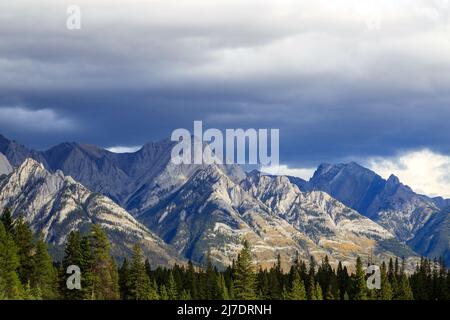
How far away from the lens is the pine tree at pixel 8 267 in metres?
132

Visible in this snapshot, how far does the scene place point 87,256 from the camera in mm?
153500

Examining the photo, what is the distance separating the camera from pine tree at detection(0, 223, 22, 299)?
432ft

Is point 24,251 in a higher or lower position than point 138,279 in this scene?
higher

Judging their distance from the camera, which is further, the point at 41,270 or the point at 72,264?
the point at 41,270

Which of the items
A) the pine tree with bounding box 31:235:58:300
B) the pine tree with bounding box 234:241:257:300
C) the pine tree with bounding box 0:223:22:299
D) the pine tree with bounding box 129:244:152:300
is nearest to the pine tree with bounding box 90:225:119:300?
the pine tree with bounding box 31:235:58:300

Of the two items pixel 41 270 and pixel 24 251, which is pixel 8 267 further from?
pixel 24 251

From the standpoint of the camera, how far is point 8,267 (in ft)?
462

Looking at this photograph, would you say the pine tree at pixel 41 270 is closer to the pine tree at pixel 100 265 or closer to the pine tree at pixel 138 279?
the pine tree at pixel 100 265

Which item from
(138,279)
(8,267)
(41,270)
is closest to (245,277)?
(138,279)

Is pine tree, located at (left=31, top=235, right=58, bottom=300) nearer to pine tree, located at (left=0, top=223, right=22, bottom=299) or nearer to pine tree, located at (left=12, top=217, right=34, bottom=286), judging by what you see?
pine tree, located at (left=12, top=217, right=34, bottom=286)

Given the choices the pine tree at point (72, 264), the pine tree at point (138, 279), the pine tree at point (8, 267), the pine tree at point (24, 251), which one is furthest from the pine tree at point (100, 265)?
the pine tree at point (138, 279)

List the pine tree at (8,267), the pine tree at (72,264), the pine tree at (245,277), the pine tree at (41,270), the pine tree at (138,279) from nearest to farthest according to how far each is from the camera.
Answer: the pine tree at (8,267)
the pine tree at (72,264)
the pine tree at (41,270)
the pine tree at (138,279)
the pine tree at (245,277)
